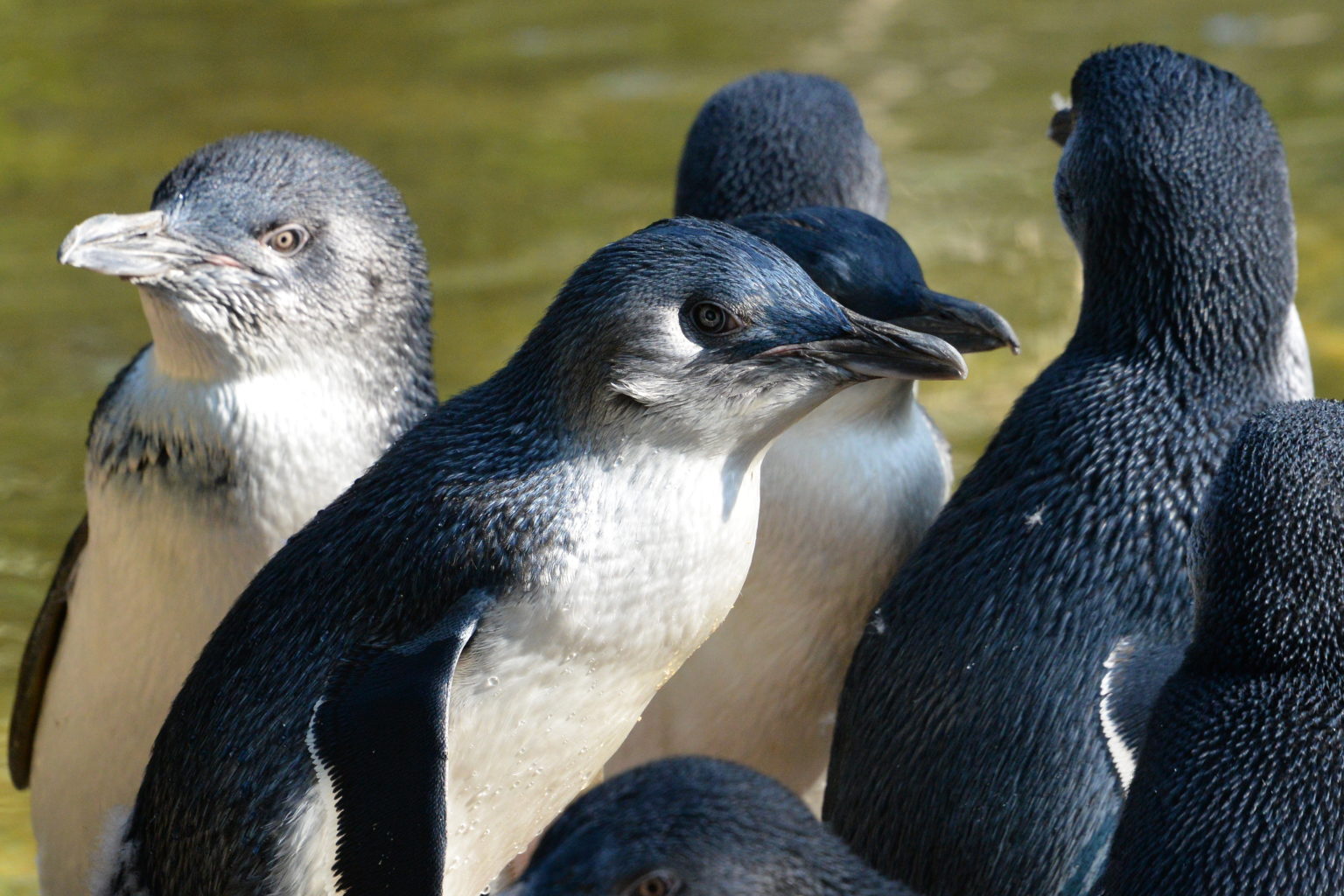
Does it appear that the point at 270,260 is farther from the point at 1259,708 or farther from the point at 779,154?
the point at 1259,708

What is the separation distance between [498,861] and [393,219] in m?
1.11

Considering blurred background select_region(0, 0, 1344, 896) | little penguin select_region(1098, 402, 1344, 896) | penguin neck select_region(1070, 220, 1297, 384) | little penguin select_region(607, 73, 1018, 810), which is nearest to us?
little penguin select_region(1098, 402, 1344, 896)

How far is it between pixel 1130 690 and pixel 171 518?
1.39m

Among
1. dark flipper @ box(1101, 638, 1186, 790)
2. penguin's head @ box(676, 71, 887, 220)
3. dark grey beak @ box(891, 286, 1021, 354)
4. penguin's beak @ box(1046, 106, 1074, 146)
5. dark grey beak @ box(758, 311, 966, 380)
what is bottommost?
dark flipper @ box(1101, 638, 1186, 790)

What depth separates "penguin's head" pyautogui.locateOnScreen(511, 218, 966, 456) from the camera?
7.20 ft

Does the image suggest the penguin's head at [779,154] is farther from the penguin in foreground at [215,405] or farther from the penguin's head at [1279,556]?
the penguin's head at [1279,556]

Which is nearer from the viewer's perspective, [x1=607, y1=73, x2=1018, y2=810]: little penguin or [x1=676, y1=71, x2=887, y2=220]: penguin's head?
[x1=607, y1=73, x2=1018, y2=810]: little penguin

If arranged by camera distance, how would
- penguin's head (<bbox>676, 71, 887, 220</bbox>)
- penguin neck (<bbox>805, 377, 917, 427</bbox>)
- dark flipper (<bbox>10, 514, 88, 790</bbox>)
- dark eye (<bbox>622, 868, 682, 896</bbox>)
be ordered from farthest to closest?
penguin's head (<bbox>676, 71, 887, 220</bbox>), dark flipper (<bbox>10, 514, 88, 790</bbox>), penguin neck (<bbox>805, 377, 917, 427</bbox>), dark eye (<bbox>622, 868, 682, 896</bbox>)

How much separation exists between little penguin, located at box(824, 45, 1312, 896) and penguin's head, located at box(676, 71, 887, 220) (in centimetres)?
75

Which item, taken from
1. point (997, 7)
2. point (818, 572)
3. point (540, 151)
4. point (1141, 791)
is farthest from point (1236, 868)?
point (997, 7)

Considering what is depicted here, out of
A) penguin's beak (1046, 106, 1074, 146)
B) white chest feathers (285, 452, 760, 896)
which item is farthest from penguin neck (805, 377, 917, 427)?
white chest feathers (285, 452, 760, 896)

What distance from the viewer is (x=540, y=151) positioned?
6.73 meters

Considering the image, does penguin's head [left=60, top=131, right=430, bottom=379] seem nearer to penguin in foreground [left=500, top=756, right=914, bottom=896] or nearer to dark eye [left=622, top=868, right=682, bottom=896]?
penguin in foreground [left=500, top=756, right=914, bottom=896]

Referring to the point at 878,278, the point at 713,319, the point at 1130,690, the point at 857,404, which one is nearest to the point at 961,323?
the point at 878,278
